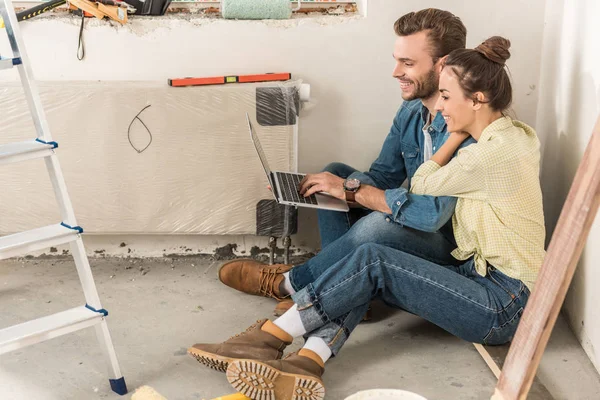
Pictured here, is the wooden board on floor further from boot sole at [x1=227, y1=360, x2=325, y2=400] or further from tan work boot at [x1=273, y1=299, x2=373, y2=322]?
boot sole at [x1=227, y1=360, x2=325, y2=400]

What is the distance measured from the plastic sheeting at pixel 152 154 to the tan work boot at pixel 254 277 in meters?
0.22

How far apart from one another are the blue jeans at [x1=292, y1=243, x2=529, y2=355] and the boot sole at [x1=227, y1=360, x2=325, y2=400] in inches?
6.7

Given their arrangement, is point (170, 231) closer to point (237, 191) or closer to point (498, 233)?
point (237, 191)

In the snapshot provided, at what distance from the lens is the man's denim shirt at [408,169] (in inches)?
81.7

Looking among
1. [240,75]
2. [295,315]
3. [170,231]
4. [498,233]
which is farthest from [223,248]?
[498,233]

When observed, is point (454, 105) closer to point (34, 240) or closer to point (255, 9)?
point (255, 9)

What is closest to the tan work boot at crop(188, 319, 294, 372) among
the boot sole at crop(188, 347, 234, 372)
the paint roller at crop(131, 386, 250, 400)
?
the boot sole at crop(188, 347, 234, 372)

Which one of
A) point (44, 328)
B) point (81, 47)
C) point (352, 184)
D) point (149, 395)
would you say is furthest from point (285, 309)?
point (81, 47)

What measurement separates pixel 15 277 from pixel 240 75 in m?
1.13

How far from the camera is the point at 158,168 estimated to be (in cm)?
262

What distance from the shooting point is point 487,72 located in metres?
1.97

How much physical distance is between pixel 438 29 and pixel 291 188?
687 mm

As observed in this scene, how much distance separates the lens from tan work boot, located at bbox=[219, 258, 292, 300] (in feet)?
8.04

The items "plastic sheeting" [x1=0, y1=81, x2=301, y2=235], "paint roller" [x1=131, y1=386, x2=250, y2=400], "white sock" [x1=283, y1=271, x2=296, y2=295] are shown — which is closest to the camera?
"paint roller" [x1=131, y1=386, x2=250, y2=400]
